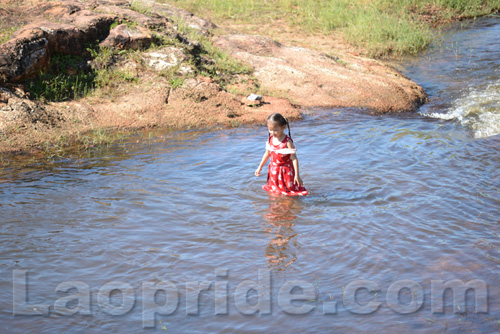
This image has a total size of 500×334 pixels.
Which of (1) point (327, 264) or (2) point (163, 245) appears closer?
(1) point (327, 264)

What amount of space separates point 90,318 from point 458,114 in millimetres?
7048

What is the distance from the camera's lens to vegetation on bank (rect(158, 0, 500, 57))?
40.2ft

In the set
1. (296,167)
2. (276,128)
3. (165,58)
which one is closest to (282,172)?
(296,167)

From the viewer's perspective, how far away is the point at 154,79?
8.45m

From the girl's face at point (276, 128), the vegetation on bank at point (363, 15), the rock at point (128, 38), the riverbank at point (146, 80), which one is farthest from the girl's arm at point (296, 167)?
the vegetation on bank at point (363, 15)

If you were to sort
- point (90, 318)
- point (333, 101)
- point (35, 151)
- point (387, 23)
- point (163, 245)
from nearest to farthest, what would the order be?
point (90, 318) → point (163, 245) → point (35, 151) → point (333, 101) → point (387, 23)

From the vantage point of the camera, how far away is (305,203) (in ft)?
16.4

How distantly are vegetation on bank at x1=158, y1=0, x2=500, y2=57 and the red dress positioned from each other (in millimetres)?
7839

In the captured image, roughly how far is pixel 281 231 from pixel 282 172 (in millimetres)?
982

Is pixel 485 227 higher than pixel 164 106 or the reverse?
the reverse

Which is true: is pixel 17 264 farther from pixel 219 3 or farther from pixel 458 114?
pixel 219 3

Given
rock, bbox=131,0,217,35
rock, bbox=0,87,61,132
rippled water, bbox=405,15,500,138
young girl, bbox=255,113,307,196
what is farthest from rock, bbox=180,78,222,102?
rippled water, bbox=405,15,500,138

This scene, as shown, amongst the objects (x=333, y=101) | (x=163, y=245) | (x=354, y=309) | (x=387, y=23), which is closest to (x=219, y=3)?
(x=387, y=23)

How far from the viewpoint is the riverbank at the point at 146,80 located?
23.5 ft
